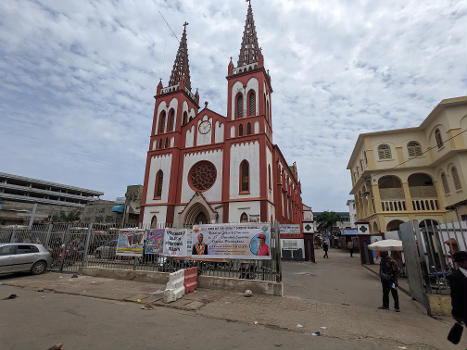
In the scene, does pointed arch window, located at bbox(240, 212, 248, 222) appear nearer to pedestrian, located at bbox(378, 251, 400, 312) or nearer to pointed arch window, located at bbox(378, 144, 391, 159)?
→ pedestrian, located at bbox(378, 251, 400, 312)

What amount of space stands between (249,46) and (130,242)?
24.1 m

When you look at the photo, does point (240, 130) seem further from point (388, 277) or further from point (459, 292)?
point (459, 292)

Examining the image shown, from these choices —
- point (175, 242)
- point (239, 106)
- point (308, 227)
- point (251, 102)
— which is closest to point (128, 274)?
point (175, 242)

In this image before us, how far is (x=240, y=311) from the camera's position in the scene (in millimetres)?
5461

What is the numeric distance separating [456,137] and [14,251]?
27.4 meters

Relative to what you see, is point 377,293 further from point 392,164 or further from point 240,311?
point 392,164

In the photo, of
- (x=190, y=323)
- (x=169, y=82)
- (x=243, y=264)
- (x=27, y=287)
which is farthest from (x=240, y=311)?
(x=169, y=82)

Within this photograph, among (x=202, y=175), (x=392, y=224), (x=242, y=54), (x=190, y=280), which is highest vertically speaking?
(x=242, y=54)

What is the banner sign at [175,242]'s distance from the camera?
8.88 meters

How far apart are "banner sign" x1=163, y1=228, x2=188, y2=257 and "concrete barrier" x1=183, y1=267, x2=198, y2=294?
118cm

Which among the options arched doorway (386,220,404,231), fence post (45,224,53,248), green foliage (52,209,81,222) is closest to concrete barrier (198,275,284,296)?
fence post (45,224,53,248)

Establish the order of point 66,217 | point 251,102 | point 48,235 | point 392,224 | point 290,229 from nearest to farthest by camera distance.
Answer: point 48,235 < point 290,229 < point 392,224 < point 251,102 < point 66,217

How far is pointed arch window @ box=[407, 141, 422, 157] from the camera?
20378mm

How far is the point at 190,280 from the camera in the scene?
24.5 ft
